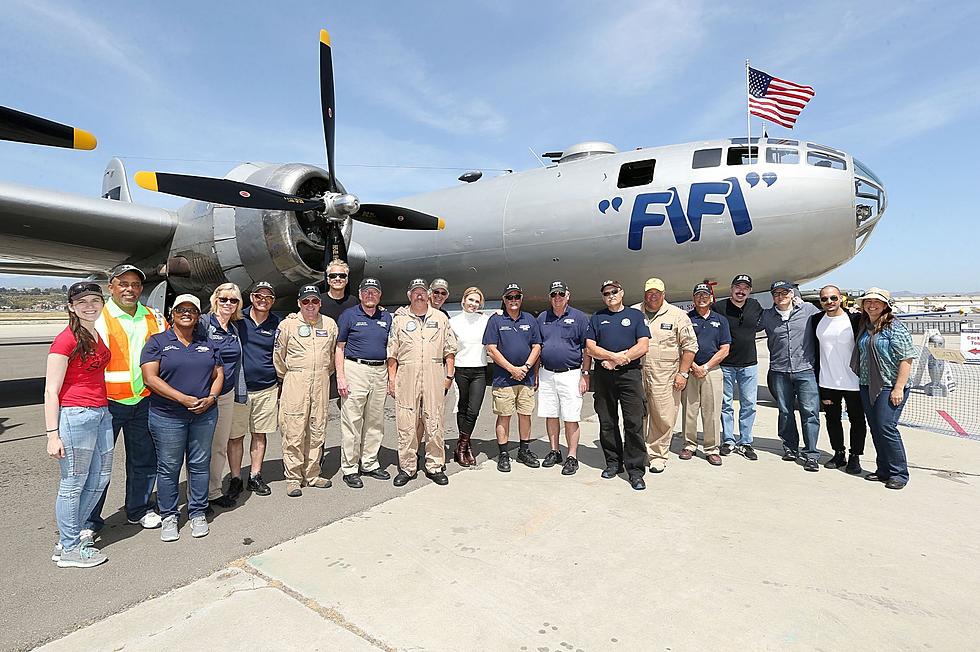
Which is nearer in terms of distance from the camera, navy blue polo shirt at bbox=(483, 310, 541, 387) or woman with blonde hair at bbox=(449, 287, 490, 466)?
navy blue polo shirt at bbox=(483, 310, 541, 387)

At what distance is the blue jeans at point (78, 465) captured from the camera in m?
3.18

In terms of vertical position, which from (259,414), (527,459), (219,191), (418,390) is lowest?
(527,459)

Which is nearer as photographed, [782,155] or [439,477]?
[439,477]

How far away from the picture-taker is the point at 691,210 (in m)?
7.97

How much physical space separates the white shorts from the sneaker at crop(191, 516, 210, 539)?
2961 millimetres

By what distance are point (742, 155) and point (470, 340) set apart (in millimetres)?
5490

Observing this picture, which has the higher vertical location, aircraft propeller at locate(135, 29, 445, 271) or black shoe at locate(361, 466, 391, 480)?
aircraft propeller at locate(135, 29, 445, 271)

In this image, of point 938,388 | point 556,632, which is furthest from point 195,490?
point 938,388

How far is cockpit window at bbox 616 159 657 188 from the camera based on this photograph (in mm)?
8495

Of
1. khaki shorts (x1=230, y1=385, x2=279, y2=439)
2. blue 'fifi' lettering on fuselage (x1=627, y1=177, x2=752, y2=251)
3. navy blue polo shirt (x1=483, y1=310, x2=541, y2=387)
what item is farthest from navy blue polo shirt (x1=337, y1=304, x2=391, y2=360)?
blue 'fifi' lettering on fuselage (x1=627, y1=177, x2=752, y2=251)

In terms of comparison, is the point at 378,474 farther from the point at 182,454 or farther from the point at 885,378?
the point at 885,378

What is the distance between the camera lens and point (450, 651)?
242 centimetres

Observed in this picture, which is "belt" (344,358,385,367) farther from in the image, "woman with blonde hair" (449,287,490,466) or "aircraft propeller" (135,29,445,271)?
"aircraft propeller" (135,29,445,271)

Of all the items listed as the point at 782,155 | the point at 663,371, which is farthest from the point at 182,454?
the point at 782,155
